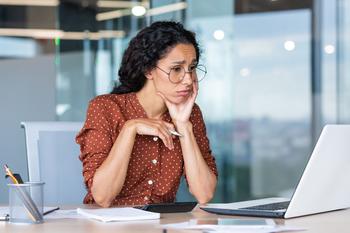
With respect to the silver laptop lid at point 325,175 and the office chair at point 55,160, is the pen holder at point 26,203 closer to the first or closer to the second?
the silver laptop lid at point 325,175

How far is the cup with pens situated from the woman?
532 millimetres

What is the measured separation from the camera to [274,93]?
6328 mm

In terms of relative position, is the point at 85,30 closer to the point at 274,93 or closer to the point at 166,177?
the point at 274,93

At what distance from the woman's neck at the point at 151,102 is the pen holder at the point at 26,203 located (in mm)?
893

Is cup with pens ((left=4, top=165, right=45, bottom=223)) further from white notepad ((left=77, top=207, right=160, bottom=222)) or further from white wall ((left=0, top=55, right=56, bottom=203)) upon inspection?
white wall ((left=0, top=55, right=56, bottom=203))

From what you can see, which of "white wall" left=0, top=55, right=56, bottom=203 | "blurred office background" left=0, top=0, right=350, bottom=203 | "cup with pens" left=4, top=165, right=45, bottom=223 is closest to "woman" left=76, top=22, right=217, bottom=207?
"cup with pens" left=4, top=165, right=45, bottom=223

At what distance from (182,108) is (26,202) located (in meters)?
0.92

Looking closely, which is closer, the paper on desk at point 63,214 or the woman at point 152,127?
the paper on desk at point 63,214

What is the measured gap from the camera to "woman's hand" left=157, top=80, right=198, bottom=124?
277 centimetres

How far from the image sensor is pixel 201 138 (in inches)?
117

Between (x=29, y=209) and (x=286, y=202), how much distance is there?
86 cm

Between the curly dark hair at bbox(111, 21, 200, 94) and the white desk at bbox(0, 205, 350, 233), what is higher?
the curly dark hair at bbox(111, 21, 200, 94)

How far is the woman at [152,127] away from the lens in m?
2.59

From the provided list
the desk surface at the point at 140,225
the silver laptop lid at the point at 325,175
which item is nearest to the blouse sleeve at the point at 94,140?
the desk surface at the point at 140,225
